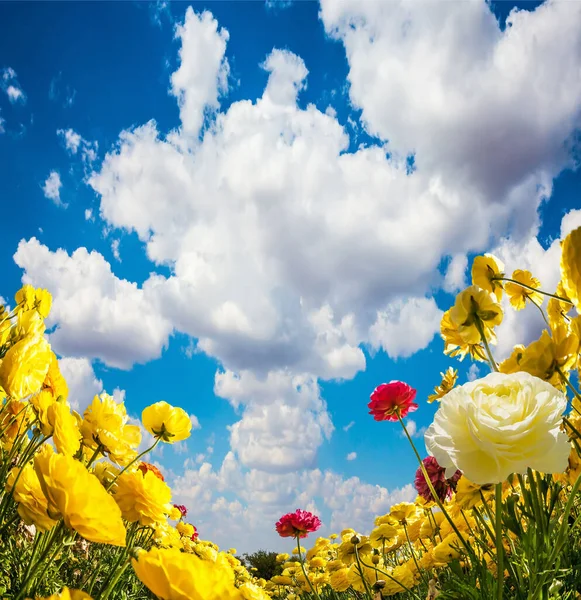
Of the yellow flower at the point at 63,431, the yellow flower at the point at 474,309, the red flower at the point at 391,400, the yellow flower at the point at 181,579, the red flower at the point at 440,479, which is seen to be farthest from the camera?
the red flower at the point at 440,479

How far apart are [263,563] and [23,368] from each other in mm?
9413

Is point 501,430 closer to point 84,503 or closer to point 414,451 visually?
point 84,503

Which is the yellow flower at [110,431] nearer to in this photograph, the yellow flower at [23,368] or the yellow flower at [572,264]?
the yellow flower at [23,368]

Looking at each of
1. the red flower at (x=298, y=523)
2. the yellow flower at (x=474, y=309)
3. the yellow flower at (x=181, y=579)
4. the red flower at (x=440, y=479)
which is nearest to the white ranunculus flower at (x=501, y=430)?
the yellow flower at (x=474, y=309)

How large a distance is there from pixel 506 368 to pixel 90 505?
3.40ft

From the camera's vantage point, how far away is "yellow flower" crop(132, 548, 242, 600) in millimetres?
531

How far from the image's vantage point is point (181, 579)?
54cm

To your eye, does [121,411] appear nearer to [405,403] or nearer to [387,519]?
[405,403]

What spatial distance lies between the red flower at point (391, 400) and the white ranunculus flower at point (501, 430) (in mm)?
1242

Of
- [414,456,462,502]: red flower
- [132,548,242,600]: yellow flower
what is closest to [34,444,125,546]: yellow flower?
[132,548,242,600]: yellow flower

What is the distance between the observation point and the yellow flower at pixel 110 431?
4.02ft

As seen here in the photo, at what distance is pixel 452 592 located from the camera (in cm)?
135

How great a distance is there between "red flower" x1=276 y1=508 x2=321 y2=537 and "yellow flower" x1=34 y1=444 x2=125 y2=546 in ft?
8.23

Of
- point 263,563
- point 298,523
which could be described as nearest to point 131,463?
point 298,523
